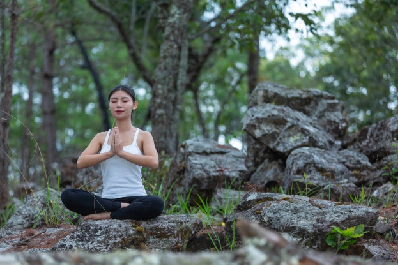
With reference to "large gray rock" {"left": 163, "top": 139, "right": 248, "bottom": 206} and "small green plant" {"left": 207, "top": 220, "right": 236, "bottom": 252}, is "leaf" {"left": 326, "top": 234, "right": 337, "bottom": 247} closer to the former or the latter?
"small green plant" {"left": 207, "top": 220, "right": 236, "bottom": 252}

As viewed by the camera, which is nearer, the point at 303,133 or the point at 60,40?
the point at 303,133

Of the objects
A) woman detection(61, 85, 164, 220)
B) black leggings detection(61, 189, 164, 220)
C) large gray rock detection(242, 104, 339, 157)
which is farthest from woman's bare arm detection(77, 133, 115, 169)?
large gray rock detection(242, 104, 339, 157)

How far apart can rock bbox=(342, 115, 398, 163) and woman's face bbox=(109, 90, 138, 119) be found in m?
3.65

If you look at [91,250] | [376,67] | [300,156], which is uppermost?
[376,67]

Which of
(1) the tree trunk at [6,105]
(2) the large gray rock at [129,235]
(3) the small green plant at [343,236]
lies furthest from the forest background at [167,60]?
(3) the small green plant at [343,236]

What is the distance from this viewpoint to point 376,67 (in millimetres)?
14992

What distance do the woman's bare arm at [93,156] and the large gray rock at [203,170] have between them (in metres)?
1.68

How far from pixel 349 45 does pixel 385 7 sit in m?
3.37

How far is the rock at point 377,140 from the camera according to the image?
6.33 m

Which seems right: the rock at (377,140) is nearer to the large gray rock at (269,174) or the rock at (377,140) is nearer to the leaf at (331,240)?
the large gray rock at (269,174)

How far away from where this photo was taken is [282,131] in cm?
649

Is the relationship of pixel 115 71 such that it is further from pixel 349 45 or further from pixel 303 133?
pixel 303 133

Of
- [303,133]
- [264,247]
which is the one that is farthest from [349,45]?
[264,247]

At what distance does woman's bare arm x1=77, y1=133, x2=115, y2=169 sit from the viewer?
13.2 feet
